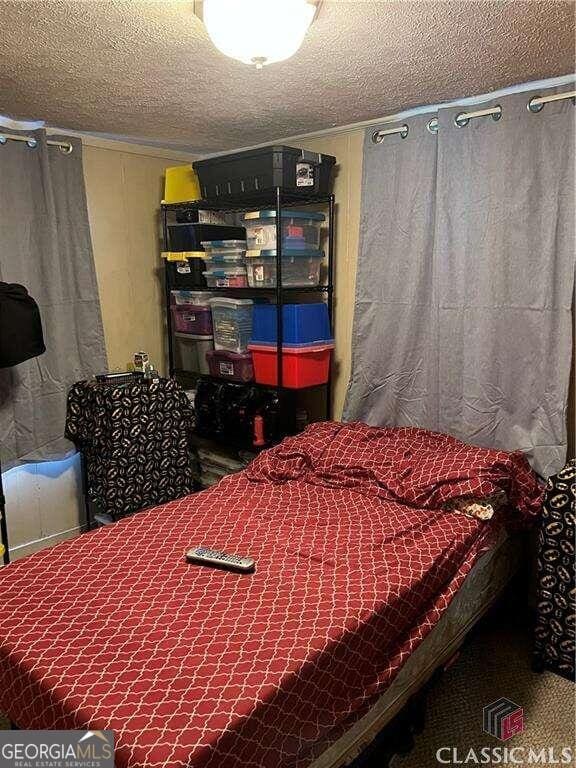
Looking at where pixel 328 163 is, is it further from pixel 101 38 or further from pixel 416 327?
pixel 101 38

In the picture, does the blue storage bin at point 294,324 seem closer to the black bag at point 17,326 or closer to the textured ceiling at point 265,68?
the textured ceiling at point 265,68

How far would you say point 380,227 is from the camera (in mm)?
2764

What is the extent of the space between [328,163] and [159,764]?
8.54ft

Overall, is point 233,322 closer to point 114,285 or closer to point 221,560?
point 114,285

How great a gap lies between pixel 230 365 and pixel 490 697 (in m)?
1.95

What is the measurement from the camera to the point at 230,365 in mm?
3104

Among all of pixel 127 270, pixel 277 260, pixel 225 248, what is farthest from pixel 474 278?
pixel 127 270

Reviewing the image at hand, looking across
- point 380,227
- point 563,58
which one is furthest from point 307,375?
point 563,58

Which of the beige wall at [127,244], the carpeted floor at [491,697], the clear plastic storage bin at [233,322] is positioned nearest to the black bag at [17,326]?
the beige wall at [127,244]

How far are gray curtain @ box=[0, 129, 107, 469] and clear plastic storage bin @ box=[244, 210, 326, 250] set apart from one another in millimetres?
924

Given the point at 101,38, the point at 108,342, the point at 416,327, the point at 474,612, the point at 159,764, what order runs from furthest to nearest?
the point at 108,342
the point at 416,327
the point at 474,612
the point at 101,38
the point at 159,764

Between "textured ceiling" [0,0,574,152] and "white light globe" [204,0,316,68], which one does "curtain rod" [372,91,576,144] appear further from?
"white light globe" [204,0,316,68]

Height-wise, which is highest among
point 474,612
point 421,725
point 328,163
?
point 328,163

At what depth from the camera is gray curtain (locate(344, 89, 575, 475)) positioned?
88.7 inches
